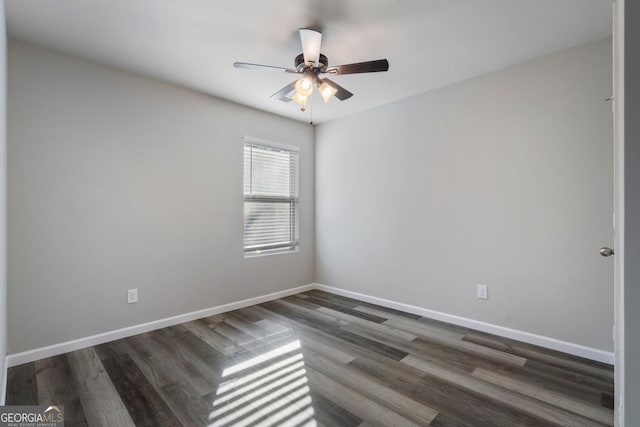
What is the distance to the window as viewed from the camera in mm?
3553

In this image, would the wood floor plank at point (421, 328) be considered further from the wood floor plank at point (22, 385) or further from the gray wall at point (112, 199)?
the wood floor plank at point (22, 385)

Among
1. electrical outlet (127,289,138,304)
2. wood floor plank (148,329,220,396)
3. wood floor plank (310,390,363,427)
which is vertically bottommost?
wood floor plank (310,390,363,427)

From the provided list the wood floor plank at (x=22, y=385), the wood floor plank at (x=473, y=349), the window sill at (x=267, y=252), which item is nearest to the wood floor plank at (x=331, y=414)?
the wood floor plank at (x=473, y=349)

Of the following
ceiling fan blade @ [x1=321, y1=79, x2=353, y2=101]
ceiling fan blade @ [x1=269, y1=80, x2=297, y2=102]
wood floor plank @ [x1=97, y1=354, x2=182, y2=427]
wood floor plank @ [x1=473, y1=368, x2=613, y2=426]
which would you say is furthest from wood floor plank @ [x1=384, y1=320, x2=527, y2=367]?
ceiling fan blade @ [x1=269, y1=80, x2=297, y2=102]

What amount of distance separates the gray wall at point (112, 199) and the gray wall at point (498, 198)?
1610 millimetres

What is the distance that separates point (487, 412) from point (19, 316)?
10.4 feet

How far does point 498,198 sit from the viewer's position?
8.60ft

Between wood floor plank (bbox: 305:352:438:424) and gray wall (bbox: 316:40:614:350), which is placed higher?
gray wall (bbox: 316:40:614:350)

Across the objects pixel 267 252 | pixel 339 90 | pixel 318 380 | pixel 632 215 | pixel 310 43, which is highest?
pixel 310 43

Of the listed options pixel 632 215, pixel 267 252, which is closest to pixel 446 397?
pixel 632 215

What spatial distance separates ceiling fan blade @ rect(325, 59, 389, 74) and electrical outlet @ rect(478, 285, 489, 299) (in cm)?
210

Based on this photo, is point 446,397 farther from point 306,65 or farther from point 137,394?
point 306,65

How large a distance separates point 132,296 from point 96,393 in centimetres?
98

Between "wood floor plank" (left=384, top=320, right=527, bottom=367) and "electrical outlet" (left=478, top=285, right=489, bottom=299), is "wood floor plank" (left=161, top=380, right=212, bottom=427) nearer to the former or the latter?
"wood floor plank" (left=384, top=320, right=527, bottom=367)
